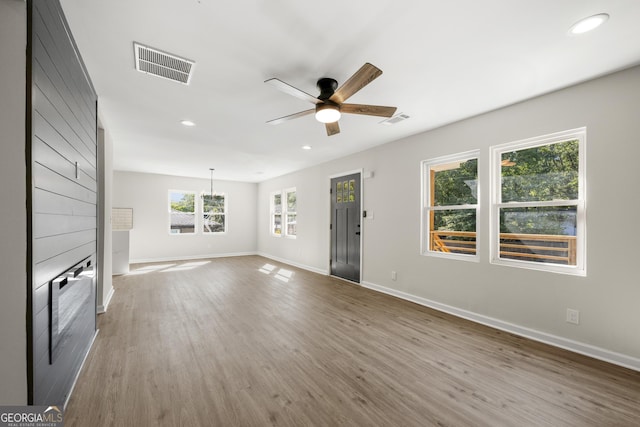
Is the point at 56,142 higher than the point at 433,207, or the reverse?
the point at 56,142

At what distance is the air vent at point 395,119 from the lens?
3.37 metres

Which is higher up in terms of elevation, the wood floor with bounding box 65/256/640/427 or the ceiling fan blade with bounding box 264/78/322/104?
the ceiling fan blade with bounding box 264/78/322/104

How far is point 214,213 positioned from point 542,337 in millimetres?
8279

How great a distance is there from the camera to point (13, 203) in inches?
46.2

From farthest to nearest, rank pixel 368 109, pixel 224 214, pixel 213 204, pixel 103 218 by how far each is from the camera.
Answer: pixel 224 214, pixel 213 204, pixel 103 218, pixel 368 109

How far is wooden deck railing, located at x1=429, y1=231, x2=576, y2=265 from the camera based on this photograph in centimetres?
275

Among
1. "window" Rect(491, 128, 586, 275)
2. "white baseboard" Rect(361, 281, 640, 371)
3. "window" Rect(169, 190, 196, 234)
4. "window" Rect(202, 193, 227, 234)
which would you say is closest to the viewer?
"white baseboard" Rect(361, 281, 640, 371)

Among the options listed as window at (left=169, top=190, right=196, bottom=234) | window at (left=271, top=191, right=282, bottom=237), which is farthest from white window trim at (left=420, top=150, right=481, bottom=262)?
window at (left=169, top=190, right=196, bottom=234)

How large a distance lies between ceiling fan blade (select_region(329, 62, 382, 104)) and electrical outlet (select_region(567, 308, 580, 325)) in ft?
9.59

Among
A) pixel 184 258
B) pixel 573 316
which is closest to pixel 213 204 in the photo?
pixel 184 258

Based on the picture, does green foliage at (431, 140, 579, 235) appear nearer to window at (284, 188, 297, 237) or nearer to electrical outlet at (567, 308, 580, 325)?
electrical outlet at (567, 308, 580, 325)

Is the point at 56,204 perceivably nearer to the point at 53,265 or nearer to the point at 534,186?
the point at 53,265

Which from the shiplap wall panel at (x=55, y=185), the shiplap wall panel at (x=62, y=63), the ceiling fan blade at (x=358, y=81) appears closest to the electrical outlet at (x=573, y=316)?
the ceiling fan blade at (x=358, y=81)

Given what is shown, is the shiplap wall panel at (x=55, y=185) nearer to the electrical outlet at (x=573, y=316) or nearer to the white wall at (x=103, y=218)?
the white wall at (x=103, y=218)
